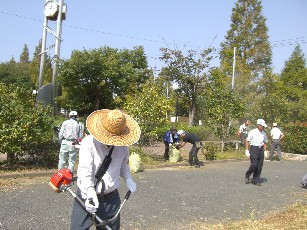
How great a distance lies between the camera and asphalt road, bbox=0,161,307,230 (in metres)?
5.93

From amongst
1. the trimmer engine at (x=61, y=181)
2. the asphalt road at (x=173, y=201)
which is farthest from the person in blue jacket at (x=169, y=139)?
the trimmer engine at (x=61, y=181)

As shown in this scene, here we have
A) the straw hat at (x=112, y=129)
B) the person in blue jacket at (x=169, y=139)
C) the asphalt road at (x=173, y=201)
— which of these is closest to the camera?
the straw hat at (x=112, y=129)

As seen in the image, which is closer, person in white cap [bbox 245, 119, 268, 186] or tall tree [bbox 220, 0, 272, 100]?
person in white cap [bbox 245, 119, 268, 186]

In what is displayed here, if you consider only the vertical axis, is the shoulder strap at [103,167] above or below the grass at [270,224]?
above

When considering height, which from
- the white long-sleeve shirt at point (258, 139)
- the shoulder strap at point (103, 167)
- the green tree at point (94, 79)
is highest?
the green tree at point (94, 79)

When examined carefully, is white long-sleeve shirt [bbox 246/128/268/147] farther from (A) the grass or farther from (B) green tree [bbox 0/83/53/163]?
(B) green tree [bbox 0/83/53/163]

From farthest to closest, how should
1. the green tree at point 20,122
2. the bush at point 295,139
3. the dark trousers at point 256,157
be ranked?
the bush at point 295,139
the dark trousers at point 256,157
the green tree at point 20,122

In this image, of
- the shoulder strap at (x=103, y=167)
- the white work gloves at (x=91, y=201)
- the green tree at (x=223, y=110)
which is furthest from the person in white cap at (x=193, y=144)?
the white work gloves at (x=91, y=201)

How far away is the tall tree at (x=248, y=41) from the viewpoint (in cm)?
3550

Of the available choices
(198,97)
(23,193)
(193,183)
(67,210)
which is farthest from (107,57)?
(67,210)

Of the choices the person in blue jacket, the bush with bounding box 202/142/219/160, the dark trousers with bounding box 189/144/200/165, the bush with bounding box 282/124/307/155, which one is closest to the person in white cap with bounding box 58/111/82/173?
the dark trousers with bounding box 189/144/200/165

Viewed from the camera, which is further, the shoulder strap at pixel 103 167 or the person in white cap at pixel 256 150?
the person in white cap at pixel 256 150

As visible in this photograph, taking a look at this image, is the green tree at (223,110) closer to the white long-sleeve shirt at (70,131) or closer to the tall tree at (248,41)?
the white long-sleeve shirt at (70,131)

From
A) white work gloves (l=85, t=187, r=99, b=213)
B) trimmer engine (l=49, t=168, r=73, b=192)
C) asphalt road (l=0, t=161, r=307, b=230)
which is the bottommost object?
asphalt road (l=0, t=161, r=307, b=230)
